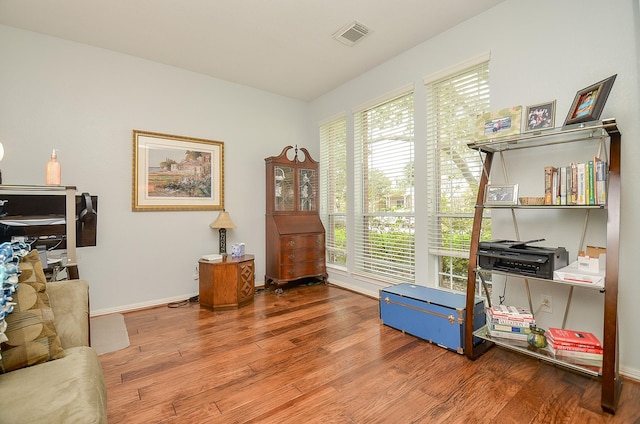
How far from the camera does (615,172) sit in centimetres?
168

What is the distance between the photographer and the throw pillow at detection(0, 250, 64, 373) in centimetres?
118

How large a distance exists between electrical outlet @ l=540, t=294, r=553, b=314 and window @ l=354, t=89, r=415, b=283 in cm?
114

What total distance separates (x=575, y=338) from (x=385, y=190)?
7.00 ft

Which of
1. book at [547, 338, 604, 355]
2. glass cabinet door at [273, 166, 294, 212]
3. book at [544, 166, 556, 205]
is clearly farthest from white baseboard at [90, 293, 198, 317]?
book at [544, 166, 556, 205]

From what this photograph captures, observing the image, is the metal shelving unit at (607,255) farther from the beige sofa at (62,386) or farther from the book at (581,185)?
the beige sofa at (62,386)

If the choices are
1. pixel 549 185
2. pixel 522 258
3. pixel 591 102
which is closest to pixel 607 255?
pixel 522 258

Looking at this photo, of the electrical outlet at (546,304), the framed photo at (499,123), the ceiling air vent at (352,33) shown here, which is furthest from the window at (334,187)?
the electrical outlet at (546,304)

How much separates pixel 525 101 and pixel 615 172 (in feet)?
2.96

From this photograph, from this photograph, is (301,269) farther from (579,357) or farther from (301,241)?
(579,357)

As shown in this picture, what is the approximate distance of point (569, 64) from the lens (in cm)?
212

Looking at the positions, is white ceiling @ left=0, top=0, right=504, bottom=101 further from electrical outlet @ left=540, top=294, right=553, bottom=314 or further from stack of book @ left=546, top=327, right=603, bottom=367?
stack of book @ left=546, top=327, right=603, bottom=367

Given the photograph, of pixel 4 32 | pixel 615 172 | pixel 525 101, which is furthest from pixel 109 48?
pixel 615 172

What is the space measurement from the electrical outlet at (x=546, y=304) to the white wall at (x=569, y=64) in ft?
0.14

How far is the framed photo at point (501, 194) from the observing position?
6.79 ft
